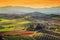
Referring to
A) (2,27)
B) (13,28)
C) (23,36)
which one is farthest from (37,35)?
(2,27)

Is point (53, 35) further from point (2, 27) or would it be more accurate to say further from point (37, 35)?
point (2, 27)

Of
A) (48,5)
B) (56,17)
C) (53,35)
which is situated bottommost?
(53,35)

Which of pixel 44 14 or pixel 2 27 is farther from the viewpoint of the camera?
pixel 44 14

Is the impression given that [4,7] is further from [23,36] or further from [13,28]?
[23,36]

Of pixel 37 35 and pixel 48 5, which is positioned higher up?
pixel 48 5

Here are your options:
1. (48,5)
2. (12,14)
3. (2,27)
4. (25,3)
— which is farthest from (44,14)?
(2,27)

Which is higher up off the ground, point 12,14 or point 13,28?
point 12,14

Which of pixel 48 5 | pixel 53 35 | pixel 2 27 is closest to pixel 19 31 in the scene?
pixel 2 27

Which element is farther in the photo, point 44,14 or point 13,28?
point 44,14
